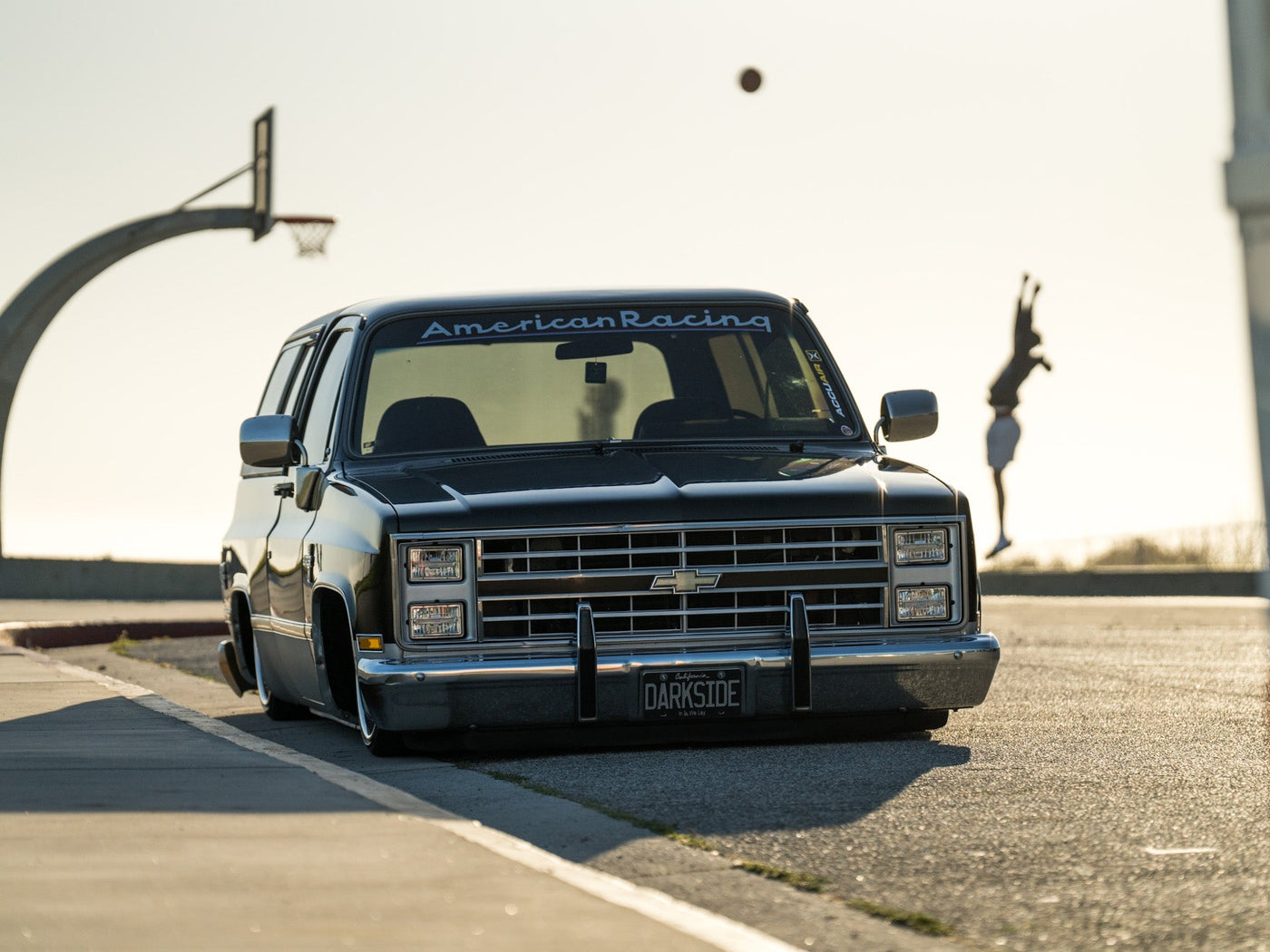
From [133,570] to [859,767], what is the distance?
22.3 m

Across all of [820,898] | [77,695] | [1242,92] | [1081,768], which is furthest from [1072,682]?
[1242,92]

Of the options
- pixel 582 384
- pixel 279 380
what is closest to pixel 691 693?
pixel 582 384

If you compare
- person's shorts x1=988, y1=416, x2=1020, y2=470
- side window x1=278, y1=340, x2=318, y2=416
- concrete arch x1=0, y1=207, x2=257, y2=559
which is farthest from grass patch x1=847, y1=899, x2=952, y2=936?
concrete arch x1=0, y1=207, x2=257, y2=559

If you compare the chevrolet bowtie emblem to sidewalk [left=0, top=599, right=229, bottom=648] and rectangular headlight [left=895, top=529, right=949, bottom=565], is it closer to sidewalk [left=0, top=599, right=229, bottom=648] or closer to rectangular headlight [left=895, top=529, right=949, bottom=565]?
rectangular headlight [left=895, top=529, right=949, bottom=565]

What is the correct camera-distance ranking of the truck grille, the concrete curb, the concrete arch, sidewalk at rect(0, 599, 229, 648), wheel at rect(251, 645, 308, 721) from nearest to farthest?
the truck grille
wheel at rect(251, 645, 308, 721)
sidewalk at rect(0, 599, 229, 648)
the concrete curb
the concrete arch

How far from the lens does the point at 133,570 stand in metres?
27.8

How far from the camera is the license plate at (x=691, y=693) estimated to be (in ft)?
23.9

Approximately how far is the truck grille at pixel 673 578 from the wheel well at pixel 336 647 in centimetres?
105

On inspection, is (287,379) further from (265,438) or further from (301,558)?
(301,558)

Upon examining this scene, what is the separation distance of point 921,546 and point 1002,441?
16457mm

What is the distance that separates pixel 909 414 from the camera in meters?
8.80

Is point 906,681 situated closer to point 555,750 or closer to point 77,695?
point 555,750

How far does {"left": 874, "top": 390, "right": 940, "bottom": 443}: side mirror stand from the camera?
8.80 meters

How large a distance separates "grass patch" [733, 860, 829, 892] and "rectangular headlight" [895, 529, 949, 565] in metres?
2.68
